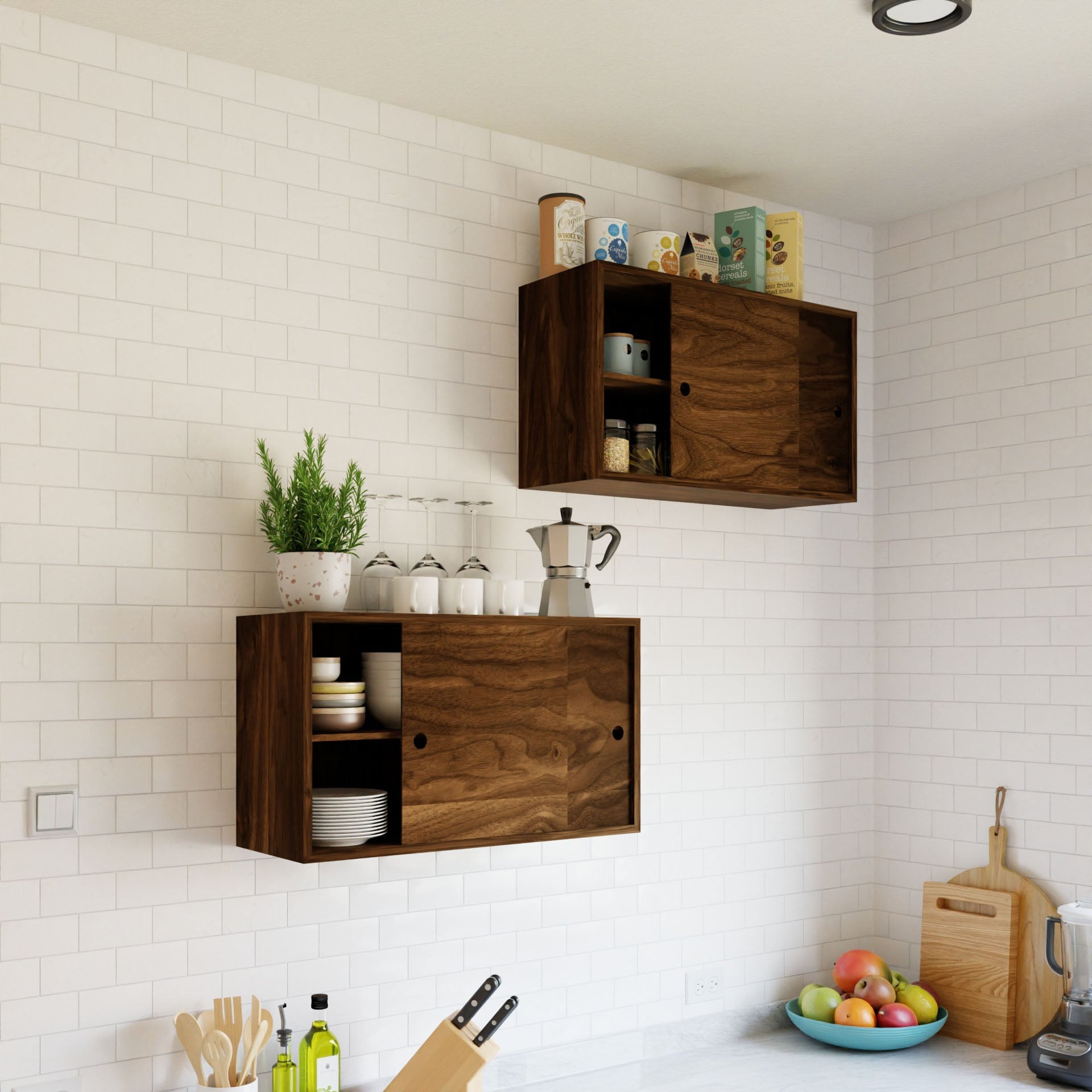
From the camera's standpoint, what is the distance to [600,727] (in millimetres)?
2633

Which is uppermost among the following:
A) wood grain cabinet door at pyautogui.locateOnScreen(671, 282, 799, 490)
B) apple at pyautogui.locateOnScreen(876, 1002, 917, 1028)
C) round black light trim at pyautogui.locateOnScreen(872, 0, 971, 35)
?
round black light trim at pyautogui.locateOnScreen(872, 0, 971, 35)

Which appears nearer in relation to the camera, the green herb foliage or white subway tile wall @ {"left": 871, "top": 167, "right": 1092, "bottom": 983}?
the green herb foliage

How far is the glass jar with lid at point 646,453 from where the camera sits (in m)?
2.83

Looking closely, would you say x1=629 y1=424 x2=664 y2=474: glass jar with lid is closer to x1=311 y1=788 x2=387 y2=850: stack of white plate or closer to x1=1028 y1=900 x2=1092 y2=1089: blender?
x1=311 y1=788 x2=387 y2=850: stack of white plate

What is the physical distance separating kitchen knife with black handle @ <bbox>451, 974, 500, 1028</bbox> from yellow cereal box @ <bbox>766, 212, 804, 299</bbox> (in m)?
1.75

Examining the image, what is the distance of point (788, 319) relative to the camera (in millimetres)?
3023

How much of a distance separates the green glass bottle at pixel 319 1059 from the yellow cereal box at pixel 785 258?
1.95m

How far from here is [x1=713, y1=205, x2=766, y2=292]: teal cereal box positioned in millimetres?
3027

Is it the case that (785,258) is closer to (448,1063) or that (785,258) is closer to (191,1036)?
(448,1063)

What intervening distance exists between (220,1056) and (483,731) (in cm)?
76

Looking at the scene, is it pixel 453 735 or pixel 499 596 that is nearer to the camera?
pixel 453 735

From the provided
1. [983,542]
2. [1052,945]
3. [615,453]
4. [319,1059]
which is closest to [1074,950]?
[1052,945]

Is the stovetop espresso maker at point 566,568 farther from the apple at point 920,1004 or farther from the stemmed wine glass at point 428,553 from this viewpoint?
the apple at point 920,1004

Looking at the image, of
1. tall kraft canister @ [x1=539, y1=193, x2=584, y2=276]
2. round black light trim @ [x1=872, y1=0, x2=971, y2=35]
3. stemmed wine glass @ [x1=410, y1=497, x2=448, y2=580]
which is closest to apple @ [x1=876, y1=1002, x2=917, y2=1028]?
stemmed wine glass @ [x1=410, y1=497, x2=448, y2=580]
